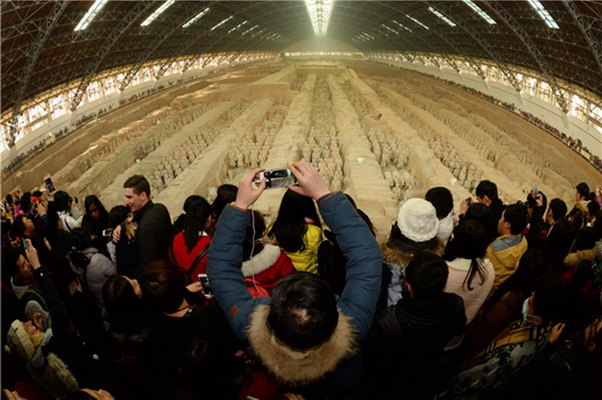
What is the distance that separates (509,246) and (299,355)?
229 centimetres

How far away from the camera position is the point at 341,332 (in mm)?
1255

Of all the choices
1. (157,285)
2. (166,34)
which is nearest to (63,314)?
(157,285)

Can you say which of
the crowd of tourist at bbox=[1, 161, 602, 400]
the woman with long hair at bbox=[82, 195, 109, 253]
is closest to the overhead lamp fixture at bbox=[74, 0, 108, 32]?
the woman with long hair at bbox=[82, 195, 109, 253]

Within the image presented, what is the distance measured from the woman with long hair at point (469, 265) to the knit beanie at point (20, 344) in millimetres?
2297

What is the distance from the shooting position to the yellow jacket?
8.13 feet

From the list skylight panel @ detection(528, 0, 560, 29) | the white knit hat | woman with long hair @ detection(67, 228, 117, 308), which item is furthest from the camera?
skylight panel @ detection(528, 0, 560, 29)

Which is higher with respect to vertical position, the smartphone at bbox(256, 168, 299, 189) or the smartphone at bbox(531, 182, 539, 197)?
the smartphone at bbox(256, 168, 299, 189)

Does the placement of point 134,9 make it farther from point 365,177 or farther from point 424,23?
point 424,23

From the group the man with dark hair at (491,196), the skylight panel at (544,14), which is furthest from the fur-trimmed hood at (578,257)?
the skylight panel at (544,14)

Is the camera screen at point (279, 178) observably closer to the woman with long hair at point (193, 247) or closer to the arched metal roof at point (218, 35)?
the woman with long hair at point (193, 247)

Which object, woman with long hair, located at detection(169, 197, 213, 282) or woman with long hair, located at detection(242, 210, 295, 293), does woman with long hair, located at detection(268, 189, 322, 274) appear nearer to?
woman with long hair, located at detection(242, 210, 295, 293)

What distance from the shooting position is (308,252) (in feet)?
8.16

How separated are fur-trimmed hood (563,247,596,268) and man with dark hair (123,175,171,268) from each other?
317cm

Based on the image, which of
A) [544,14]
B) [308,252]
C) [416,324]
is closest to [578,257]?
[416,324]
